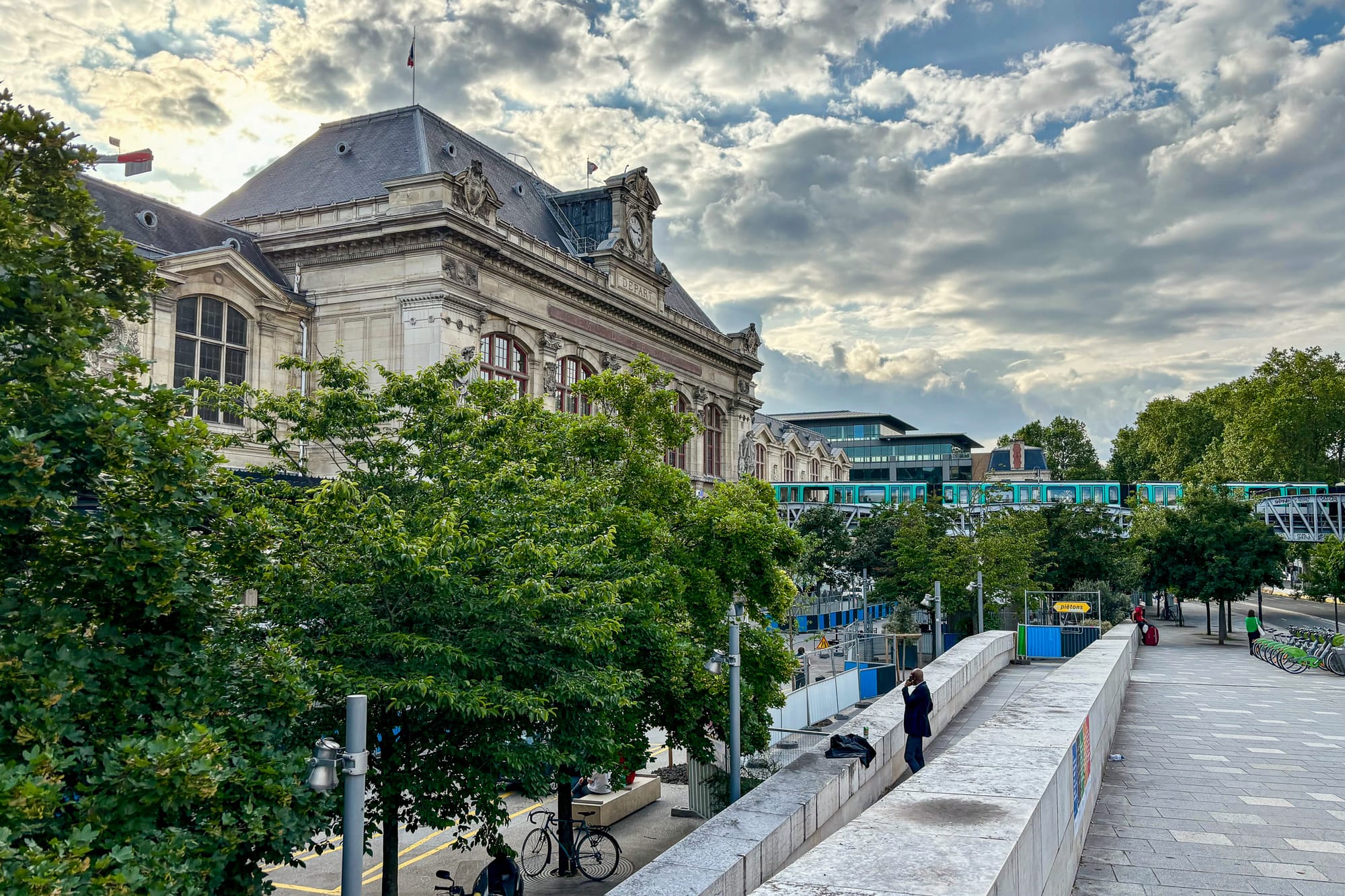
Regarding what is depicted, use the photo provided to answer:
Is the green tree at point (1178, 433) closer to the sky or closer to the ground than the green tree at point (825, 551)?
closer to the sky

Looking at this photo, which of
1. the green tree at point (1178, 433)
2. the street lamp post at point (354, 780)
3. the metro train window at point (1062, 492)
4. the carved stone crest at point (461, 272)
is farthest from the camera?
the green tree at point (1178, 433)

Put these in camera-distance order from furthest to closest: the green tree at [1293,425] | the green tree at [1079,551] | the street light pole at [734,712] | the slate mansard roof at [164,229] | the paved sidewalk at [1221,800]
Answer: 1. the green tree at [1293,425]
2. the green tree at [1079,551]
3. the slate mansard roof at [164,229]
4. the street light pole at [734,712]
5. the paved sidewalk at [1221,800]

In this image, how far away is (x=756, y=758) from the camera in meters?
17.8

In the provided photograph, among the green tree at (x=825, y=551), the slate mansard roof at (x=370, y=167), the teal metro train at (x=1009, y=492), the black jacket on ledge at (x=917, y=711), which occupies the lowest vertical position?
the black jacket on ledge at (x=917, y=711)

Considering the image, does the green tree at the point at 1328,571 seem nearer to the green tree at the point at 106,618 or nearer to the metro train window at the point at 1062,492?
the metro train window at the point at 1062,492

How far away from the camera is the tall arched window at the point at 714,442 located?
56719mm

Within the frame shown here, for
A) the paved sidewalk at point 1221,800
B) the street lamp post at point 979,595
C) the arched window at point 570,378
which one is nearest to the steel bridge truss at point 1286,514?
the street lamp post at point 979,595

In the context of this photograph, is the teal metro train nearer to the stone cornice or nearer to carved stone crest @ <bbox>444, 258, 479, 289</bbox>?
the stone cornice

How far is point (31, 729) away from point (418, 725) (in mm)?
5899

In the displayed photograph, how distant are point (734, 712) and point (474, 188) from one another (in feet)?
82.1

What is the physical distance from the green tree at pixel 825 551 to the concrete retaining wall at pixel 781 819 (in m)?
34.2

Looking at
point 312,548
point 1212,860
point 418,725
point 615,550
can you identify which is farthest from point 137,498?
point 1212,860

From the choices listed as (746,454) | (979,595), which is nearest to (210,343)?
(979,595)

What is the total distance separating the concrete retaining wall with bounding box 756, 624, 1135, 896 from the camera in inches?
250
